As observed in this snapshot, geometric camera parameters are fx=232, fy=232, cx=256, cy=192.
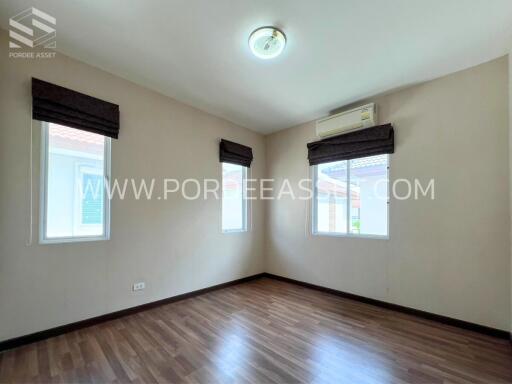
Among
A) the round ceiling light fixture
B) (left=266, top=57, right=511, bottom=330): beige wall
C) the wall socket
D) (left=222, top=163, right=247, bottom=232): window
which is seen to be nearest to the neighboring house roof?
the wall socket

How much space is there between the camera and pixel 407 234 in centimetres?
288

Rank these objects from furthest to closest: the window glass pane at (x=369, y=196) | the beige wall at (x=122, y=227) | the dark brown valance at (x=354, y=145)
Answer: the window glass pane at (x=369, y=196), the dark brown valance at (x=354, y=145), the beige wall at (x=122, y=227)

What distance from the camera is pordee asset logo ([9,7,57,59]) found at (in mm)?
1937

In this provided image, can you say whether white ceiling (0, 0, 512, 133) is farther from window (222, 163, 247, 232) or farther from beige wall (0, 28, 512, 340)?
window (222, 163, 247, 232)

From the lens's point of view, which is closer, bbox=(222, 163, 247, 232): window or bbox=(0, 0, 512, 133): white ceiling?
bbox=(0, 0, 512, 133): white ceiling

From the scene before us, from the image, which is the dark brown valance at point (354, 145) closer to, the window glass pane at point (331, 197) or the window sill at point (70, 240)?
the window glass pane at point (331, 197)

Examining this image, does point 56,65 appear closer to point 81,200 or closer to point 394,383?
point 81,200

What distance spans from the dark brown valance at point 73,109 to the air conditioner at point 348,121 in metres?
2.82

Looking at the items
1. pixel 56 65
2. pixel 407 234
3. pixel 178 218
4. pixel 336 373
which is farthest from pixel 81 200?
pixel 407 234

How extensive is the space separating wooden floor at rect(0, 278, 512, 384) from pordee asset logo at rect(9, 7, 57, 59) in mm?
2728

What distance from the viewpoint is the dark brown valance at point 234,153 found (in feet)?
12.6

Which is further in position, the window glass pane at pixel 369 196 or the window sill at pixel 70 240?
the window glass pane at pixel 369 196

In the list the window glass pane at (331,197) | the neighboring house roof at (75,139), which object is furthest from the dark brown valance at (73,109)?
the window glass pane at (331,197)

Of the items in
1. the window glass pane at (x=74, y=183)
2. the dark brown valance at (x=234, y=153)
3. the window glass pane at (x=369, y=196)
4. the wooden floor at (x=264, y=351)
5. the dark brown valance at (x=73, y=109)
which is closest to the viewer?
the wooden floor at (x=264, y=351)
